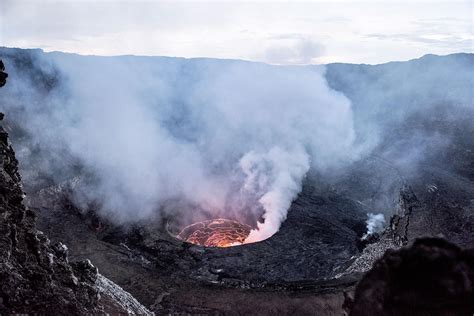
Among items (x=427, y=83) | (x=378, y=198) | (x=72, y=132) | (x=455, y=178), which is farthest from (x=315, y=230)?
(x=427, y=83)

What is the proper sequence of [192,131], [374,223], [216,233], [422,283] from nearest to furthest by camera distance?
[422,283]
[374,223]
[216,233]
[192,131]

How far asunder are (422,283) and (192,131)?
1327 inches

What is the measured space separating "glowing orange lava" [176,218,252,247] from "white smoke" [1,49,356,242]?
1129 mm

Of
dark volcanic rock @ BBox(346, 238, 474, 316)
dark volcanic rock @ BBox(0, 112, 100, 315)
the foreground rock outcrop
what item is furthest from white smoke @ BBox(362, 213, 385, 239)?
dark volcanic rock @ BBox(346, 238, 474, 316)

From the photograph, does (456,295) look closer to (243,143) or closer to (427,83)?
(243,143)

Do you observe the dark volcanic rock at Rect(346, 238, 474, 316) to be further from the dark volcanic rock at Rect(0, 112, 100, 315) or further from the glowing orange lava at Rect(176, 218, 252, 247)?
the glowing orange lava at Rect(176, 218, 252, 247)

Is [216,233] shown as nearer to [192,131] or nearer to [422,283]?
[192,131]

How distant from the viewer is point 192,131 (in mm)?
37812

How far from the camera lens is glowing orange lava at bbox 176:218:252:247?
77.6 ft

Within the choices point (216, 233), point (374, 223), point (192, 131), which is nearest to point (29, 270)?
point (216, 233)

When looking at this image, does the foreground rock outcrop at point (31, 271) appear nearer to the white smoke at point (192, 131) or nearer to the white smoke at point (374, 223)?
the white smoke at point (192, 131)

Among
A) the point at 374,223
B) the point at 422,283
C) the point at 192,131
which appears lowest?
the point at 422,283

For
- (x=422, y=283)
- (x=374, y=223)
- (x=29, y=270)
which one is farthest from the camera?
(x=374, y=223)

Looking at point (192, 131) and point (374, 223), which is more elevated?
point (192, 131)
